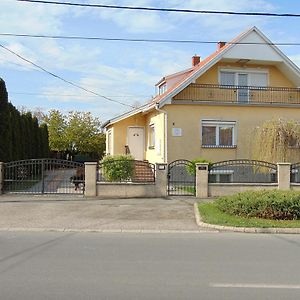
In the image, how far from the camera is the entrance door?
27.5 meters

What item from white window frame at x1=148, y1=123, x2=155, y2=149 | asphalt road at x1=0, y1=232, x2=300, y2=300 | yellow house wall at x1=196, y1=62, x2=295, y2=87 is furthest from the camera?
white window frame at x1=148, y1=123, x2=155, y2=149

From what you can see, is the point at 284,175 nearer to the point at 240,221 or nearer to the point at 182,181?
the point at 182,181

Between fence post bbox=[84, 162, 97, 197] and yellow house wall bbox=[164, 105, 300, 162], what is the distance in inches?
243

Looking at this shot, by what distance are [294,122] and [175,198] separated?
818 cm

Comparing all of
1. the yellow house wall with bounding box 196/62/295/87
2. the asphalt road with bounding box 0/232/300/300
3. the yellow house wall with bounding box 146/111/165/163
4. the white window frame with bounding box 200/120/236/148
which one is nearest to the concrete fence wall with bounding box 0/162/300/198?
the yellow house wall with bounding box 146/111/165/163

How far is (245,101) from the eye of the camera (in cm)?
2266

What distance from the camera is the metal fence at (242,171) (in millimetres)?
17016

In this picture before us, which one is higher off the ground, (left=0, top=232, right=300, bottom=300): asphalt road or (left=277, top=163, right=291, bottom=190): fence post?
(left=277, top=163, right=291, bottom=190): fence post

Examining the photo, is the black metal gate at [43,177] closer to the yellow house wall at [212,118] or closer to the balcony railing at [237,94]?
the yellow house wall at [212,118]

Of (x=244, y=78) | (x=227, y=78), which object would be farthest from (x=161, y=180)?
(x=244, y=78)

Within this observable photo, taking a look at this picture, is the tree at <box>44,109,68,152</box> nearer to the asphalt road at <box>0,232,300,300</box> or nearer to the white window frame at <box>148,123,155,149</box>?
the white window frame at <box>148,123,155,149</box>

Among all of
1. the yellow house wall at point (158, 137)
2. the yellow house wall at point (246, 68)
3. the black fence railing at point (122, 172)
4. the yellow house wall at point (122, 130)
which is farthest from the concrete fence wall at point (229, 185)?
the yellow house wall at point (122, 130)

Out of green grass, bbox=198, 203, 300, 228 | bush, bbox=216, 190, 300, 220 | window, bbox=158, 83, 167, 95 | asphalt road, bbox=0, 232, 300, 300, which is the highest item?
window, bbox=158, 83, 167, 95

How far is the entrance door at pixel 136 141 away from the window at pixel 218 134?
6.18 metres
